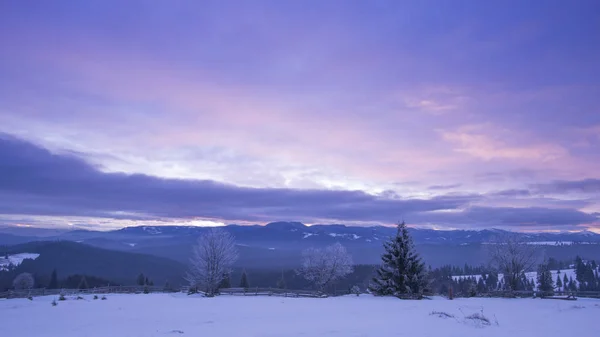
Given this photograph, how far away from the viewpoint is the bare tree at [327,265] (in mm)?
71438

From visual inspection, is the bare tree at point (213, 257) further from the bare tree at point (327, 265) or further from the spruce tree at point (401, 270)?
the spruce tree at point (401, 270)

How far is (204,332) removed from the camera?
17406 mm

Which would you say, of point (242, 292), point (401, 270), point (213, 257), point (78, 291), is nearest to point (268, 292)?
point (242, 292)

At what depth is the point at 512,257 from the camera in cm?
4847

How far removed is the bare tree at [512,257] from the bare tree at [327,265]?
28745 mm

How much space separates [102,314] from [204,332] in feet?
35.9

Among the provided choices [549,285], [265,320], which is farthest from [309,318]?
[549,285]

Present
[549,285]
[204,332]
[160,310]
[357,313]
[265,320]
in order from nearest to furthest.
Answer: [204,332]
[265,320]
[357,313]
[160,310]
[549,285]

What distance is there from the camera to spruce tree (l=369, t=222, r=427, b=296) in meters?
39.8

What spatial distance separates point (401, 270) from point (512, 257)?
18210 mm

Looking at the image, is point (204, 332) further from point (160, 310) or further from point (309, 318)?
point (160, 310)

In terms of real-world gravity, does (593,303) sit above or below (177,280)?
above

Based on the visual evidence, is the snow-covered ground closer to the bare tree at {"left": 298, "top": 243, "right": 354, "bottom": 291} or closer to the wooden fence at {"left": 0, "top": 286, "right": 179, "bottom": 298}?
the wooden fence at {"left": 0, "top": 286, "right": 179, "bottom": 298}

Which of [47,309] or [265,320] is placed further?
[47,309]
